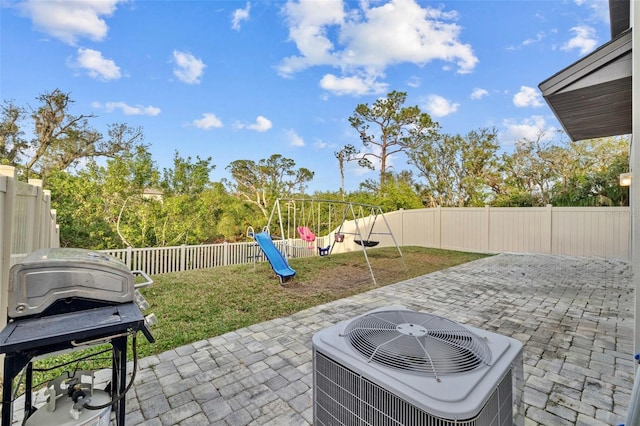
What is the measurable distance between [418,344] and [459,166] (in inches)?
637

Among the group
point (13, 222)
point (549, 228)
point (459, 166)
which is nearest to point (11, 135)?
point (13, 222)

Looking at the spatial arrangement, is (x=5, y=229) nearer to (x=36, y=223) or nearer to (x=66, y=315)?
(x=36, y=223)

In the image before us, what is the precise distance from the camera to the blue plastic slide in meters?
5.48

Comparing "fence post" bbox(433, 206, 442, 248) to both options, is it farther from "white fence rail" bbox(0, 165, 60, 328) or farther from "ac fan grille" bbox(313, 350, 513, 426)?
"white fence rail" bbox(0, 165, 60, 328)

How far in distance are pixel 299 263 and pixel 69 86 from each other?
12379 mm

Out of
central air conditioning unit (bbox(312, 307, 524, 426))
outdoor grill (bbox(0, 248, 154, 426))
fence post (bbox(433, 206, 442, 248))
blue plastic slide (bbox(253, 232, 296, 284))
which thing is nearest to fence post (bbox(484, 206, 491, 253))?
fence post (bbox(433, 206, 442, 248))

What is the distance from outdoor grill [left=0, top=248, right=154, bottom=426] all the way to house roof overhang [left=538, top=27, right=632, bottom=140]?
449cm

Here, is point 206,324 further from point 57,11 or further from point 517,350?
point 57,11

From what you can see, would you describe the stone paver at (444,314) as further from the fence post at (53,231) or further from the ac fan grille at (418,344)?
the fence post at (53,231)

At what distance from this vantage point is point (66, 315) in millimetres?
1239

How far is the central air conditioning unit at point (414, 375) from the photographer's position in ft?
2.87

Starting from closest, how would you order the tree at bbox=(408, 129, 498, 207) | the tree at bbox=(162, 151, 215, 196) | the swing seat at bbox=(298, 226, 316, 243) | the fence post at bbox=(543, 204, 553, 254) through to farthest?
the swing seat at bbox=(298, 226, 316, 243) → the tree at bbox=(162, 151, 215, 196) → the fence post at bbox=(543, 204, 553, 254) → the tree at bbox=(408, 129, 498, 207)

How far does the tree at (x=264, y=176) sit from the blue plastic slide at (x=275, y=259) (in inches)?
430

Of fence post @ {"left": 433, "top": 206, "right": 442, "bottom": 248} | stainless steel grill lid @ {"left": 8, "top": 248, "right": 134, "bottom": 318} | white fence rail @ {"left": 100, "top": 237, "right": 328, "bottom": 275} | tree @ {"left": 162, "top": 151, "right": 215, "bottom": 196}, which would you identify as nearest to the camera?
stainless steel grill lid @ {"left": 8, "top": 248, "right": 134, "bottom": 318}
